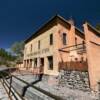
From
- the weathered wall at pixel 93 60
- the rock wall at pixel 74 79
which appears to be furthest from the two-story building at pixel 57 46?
the weathered wall at pixel 93 60

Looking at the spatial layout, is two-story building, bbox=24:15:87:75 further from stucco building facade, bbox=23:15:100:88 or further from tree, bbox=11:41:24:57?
tree, bbox=11:41:24:57

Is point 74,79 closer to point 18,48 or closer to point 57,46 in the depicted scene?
point 57,46

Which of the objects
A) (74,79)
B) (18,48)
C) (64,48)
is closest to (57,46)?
(64,48)

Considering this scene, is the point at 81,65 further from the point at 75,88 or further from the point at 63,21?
the point at 63,21

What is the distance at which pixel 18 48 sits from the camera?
57.2 meters

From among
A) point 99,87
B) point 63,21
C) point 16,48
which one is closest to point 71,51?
point 63,21

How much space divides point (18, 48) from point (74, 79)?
49.7m

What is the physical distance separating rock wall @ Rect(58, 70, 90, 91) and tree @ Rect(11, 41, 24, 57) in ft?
153

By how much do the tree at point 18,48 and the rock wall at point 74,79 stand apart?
46.5m

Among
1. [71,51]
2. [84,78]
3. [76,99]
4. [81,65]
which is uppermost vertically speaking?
[71,51]

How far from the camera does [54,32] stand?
1511cm

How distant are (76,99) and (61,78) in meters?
5.20

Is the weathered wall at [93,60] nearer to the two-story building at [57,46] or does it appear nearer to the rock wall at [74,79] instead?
the rock wall at [74,79]

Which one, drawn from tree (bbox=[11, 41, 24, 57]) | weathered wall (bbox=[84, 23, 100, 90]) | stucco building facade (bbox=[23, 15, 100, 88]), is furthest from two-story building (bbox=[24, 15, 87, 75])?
tree (bbox=[11, 41, 24, 57])
